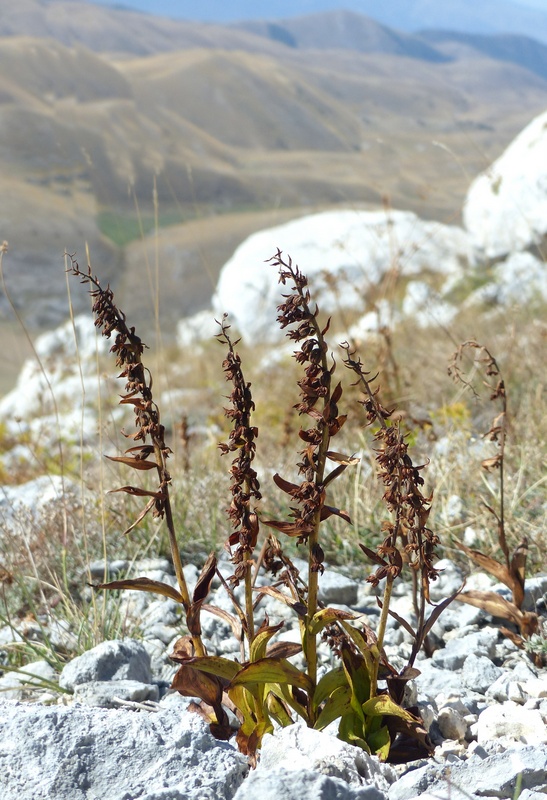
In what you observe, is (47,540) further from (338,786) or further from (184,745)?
(338,786)

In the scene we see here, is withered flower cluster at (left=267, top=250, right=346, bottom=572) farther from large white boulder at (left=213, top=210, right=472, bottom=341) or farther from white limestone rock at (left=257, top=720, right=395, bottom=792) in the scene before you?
large white boulder at (left=213, top=210, right=472, bottom=341)

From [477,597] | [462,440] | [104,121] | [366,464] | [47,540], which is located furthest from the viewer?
[104,121]

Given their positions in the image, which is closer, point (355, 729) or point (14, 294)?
point (355, 729)

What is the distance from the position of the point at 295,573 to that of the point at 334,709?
27cm

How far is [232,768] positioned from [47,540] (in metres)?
1.60

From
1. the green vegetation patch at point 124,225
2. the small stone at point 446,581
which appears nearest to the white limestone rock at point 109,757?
the small stone at point 446,581

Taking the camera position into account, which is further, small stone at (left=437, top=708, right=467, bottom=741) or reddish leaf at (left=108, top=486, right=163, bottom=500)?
small stone at (left=437, top=708, right=467, bottom=741)

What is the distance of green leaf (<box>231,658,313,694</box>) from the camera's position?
4.29 feet

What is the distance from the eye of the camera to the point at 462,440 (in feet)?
9.78

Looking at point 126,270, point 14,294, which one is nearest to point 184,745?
point 126,270

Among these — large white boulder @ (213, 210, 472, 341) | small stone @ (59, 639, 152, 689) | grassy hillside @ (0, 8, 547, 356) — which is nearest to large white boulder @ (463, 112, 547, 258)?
grassy hillside @ (0, 8, 547, 356)

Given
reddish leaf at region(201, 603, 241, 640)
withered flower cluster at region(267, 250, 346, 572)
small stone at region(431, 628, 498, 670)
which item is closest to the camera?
withered flower cluster at region(267, 250, 346, 572)

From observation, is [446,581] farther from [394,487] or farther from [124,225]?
[124,225]

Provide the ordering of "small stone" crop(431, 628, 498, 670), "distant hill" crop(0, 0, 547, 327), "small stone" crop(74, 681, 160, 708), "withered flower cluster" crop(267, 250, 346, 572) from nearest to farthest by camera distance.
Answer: "withered flower cluster" crop(267, 250, 346, 572) < "small stone" crop(74, 681, 160, 708) < "small stone" crop(431, 628, 498, 670) < "distant hill" crop(0, 0, 547, 327)
